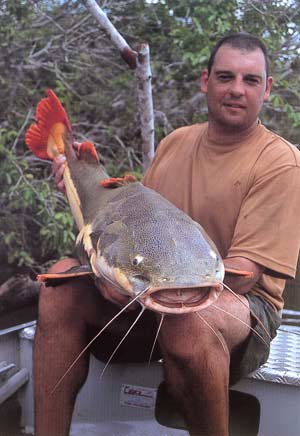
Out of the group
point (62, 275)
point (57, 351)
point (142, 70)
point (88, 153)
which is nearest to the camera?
point (62, 275)

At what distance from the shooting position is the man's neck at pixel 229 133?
1691 mm

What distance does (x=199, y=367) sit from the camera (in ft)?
4.20

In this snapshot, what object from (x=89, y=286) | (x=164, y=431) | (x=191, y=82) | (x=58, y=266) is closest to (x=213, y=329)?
(x=89, y=286)

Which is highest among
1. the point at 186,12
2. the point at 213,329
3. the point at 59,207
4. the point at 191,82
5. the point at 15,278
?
the point at 186,12

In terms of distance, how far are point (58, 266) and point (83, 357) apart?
0.23 meters

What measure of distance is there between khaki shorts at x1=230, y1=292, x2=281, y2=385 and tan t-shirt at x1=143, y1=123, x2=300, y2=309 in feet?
0.15

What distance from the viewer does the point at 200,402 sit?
1.31 m

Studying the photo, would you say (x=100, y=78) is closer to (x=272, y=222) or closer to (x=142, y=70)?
(x=142, y=70)

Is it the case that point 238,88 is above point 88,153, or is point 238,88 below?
above

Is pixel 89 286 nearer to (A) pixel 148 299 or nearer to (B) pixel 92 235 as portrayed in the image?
(B) pixel 92 235

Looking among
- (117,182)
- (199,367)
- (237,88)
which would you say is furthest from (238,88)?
(199,367)

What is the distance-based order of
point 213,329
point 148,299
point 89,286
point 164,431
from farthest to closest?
point 164,431 < point 89,286 < point 213,329 < point 148,299

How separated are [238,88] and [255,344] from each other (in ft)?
2.26

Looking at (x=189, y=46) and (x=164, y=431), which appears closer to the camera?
(x=164, y=431)
